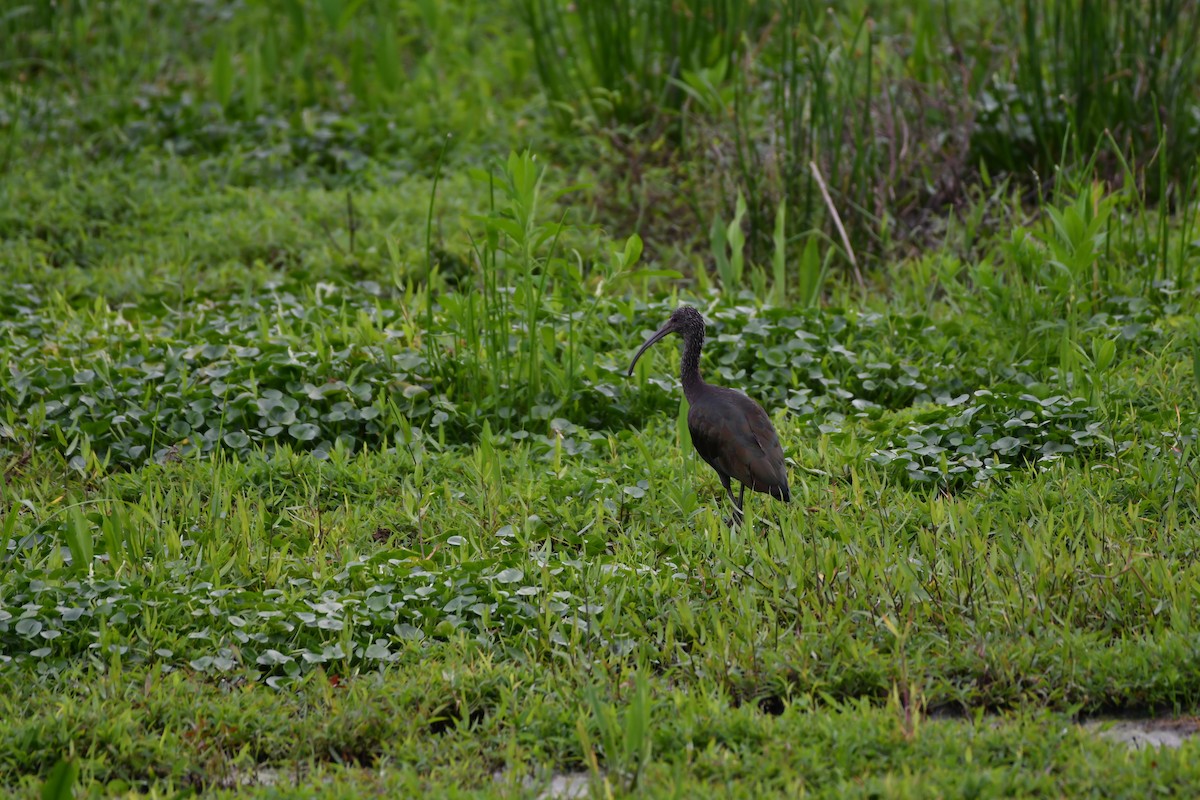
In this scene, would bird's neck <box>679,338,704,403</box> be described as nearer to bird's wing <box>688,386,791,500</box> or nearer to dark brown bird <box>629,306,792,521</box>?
dark brown bird <box>629,306,792,521</box>

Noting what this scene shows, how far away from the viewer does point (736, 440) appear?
4.43m

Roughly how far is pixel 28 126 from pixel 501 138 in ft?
9.97

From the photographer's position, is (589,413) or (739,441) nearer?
(739,441)

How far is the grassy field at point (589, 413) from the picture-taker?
11.4 feet

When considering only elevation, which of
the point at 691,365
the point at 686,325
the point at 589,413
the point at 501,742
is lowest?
the point at 501,742

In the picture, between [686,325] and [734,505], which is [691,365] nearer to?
[686,325]

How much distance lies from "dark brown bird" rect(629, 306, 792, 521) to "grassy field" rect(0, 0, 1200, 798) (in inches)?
3.8

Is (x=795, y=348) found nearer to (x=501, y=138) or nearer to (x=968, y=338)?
(x=968, y=338)

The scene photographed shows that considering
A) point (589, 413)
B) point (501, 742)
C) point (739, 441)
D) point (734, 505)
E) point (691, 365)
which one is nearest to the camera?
point (501, 742)

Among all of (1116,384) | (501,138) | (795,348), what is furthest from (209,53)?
(1116,384)

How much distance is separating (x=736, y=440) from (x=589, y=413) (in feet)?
3.80

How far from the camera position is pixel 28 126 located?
862 centimetres

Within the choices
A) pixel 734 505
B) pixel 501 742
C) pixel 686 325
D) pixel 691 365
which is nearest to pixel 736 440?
pixel 734 505

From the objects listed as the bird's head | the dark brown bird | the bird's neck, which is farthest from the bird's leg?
the bird's head
